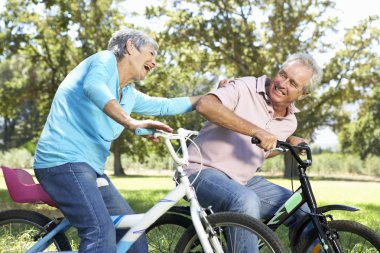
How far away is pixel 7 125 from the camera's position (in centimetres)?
5638

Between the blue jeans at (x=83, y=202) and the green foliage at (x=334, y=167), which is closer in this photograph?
the blue jeans at (x=83, y=202)

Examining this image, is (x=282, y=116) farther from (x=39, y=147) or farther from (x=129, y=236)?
(x=39, y=147)

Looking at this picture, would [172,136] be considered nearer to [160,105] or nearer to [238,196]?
[238,196]

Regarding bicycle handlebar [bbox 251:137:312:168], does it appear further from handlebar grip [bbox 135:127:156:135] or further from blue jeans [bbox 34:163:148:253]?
blue jeans [bbox 34:163:148:253]

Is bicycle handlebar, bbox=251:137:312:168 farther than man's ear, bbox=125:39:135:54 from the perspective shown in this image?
Yes

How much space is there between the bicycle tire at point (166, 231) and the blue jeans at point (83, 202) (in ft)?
2.26

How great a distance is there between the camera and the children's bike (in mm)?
3199

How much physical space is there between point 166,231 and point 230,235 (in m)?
0.81

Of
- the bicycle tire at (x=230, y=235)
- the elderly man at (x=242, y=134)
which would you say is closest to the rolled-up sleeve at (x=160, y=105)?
the elderly man at (x=242, y=134)

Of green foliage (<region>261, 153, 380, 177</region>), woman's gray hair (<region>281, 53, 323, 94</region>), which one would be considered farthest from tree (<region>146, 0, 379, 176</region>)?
woman's gray hair (<region>281, 53, 323, 94</region>)

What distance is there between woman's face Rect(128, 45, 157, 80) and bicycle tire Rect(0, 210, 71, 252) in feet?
3.65

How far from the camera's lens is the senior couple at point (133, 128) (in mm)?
3193

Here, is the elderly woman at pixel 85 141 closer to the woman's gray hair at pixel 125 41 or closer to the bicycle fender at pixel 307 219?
the woman's gray hair at pixel 125 41

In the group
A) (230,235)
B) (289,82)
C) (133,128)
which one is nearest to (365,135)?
(289,82)
